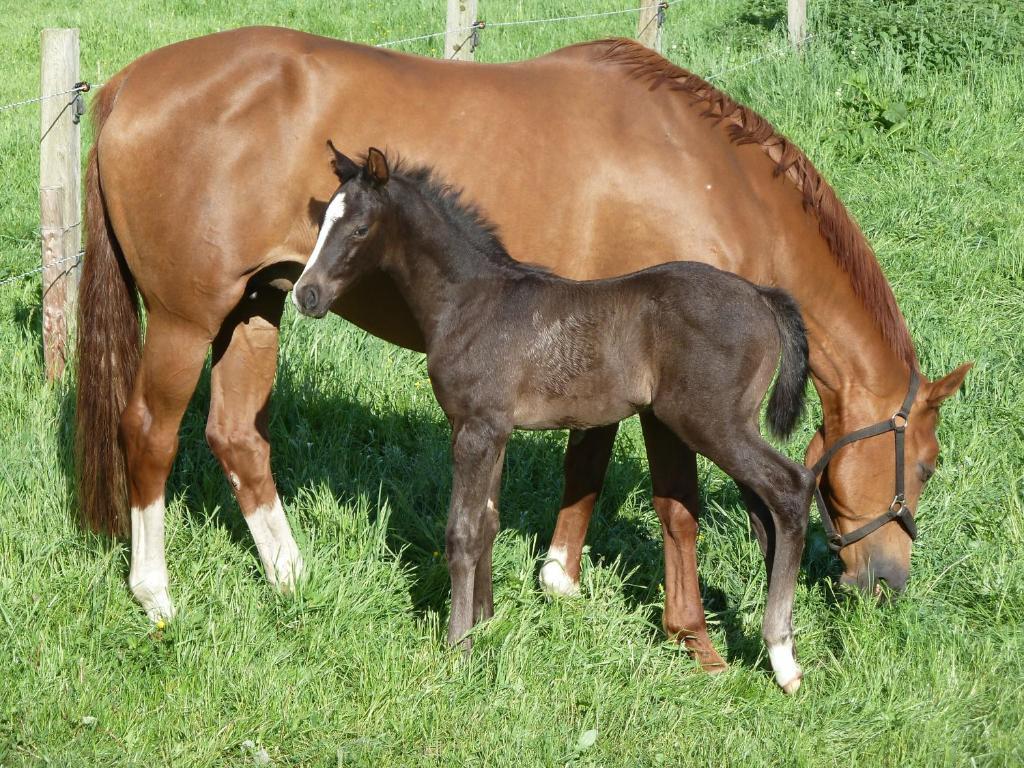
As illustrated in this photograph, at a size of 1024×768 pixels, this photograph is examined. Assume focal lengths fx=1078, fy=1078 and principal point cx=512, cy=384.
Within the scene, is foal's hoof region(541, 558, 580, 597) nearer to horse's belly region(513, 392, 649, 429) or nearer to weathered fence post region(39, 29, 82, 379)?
horse's belly region(513, 392, 649, 429)

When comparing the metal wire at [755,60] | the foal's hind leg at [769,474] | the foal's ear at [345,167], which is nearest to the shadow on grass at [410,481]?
the foal's hind leg at [769,474]

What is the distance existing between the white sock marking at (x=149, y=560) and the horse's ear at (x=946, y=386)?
8.97 feet

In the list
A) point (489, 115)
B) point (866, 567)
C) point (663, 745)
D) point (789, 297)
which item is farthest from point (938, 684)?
point (489, 115)

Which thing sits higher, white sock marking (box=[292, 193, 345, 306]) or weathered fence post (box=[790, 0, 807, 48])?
white sock marking (box=[292, 193, 345, 306])

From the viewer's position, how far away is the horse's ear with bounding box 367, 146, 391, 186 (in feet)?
10.00

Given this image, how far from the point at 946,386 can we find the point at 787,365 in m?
0.72

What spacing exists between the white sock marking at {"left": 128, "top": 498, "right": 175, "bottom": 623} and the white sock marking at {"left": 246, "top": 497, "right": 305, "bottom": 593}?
36 cm

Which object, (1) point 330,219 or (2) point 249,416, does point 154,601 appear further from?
(1) point 330,219

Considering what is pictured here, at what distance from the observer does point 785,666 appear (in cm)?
333

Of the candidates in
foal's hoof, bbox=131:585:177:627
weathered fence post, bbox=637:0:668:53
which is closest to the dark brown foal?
foal's hoof, bbox=131:585:177:627

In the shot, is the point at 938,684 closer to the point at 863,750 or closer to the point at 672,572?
the point at 863,750

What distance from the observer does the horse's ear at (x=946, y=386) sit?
11.9ft

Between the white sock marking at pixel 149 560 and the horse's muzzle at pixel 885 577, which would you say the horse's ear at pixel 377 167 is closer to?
the white sock marking at pixel 149 560

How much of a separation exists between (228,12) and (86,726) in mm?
10437
